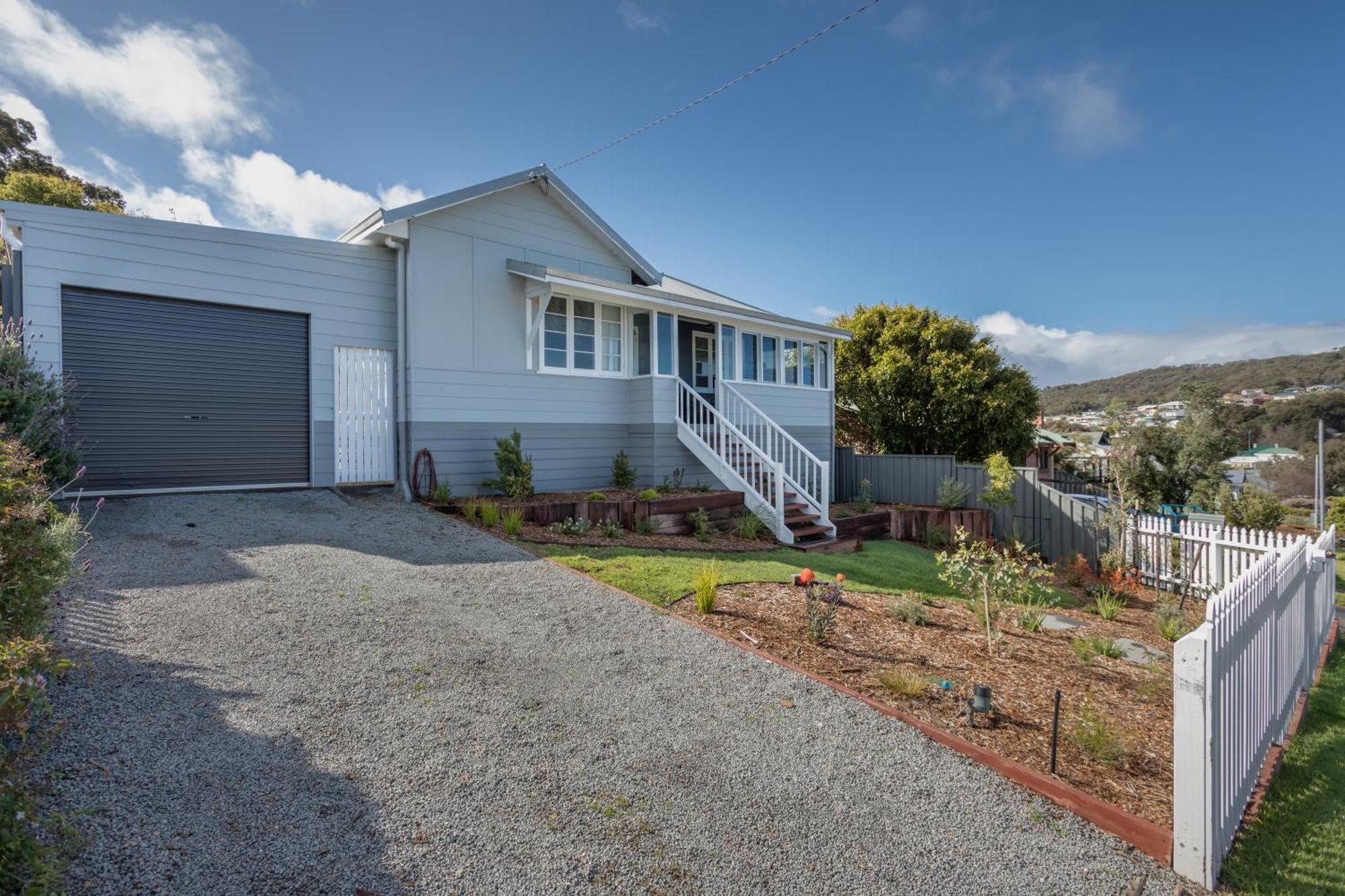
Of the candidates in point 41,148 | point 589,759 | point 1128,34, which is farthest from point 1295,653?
point 41,148

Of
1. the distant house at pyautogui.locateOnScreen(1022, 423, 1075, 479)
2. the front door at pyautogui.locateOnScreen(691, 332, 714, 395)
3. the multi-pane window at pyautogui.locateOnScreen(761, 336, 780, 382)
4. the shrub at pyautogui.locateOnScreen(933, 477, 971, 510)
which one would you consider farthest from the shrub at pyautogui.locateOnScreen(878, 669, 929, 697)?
the distant house at pyautogui.locateOnScreen(1022, 423, 1075, 479)

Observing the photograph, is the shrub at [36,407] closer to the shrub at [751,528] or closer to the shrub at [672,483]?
the shrub at [672,483]

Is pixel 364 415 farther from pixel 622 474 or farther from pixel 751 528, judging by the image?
pixel 751 528

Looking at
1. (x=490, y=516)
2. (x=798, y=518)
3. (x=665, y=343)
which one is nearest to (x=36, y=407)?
(x=490, y=516)

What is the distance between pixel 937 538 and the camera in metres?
11.6

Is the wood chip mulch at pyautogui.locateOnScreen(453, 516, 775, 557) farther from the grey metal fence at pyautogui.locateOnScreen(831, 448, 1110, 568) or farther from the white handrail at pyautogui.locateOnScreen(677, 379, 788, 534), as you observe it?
the grey metal fence at pyautogui.locateOnScreen(831, 448, 1110, 568)

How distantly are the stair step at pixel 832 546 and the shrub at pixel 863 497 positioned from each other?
195cm

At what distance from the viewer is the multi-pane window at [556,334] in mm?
11180

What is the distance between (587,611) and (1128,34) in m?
11.5

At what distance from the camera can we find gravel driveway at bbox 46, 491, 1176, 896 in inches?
92.1

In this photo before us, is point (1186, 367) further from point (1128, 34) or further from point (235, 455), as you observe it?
point (235, 455)

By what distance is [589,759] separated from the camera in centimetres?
310

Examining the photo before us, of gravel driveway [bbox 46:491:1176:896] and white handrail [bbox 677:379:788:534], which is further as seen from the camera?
white handrail [bbox 677:379:788:534]

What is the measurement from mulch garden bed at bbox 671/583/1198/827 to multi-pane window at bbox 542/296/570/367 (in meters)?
6.48
